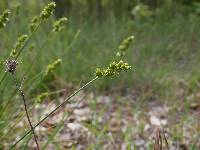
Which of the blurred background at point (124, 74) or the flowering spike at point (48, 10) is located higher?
the blurred background at point (124, 74)

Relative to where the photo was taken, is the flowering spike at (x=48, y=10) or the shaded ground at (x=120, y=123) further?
the shaded ground at (x=120, y=123)

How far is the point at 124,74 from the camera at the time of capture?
415 centimetres

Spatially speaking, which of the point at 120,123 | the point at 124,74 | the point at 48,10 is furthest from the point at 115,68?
the point at 124,74

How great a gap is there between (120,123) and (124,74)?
0.84 m

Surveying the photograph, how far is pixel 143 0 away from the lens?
837 cm

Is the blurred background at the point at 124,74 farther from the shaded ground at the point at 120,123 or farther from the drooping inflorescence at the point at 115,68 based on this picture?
the drooping inflorescence at the point at 115,68

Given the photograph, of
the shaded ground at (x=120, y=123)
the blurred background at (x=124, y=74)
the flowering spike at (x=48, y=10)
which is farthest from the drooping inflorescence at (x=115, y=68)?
the shaded ground at (x=120, y=123)

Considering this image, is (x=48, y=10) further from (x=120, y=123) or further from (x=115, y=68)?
(x=120, y=123)

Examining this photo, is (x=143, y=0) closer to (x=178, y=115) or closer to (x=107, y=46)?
(x=107, y=46)

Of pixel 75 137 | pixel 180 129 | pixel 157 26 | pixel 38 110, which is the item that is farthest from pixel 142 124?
pixel 157 26

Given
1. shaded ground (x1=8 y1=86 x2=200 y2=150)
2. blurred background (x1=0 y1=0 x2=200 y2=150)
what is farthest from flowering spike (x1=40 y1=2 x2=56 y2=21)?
shaded ground (x1=8 y1=86 x2=200 y2=150)

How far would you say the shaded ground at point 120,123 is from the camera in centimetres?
286

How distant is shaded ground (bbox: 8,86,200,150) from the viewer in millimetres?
2860

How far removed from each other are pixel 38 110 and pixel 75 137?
441 millimetres
